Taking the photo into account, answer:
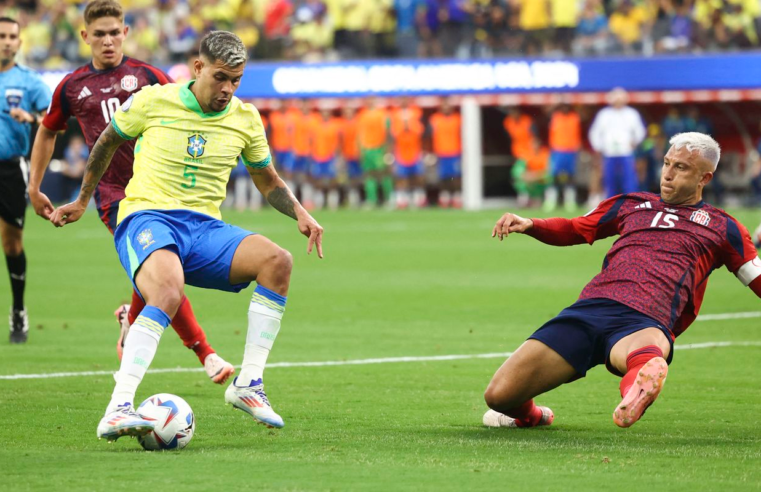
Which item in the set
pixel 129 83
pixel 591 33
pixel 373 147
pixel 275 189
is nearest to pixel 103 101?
pixel 129 83

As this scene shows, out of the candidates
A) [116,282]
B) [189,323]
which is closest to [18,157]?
[189,323]

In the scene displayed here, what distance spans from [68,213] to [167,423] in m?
1.57

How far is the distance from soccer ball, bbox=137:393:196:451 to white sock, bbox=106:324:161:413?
12cm

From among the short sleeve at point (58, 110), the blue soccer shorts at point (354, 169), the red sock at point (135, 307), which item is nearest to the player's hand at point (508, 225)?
the red sock at point (135, 307)

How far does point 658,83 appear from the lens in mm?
27234

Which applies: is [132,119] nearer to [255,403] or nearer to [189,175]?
[189,175]

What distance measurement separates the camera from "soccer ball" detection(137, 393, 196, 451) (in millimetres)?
5992

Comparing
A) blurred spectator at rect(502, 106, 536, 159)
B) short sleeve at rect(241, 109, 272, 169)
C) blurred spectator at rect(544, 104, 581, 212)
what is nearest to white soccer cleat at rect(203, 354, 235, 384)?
short sleeve at rect(241, 109, 272, 169)

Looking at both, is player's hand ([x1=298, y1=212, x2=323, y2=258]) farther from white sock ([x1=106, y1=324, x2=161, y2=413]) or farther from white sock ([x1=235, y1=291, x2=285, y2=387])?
white sock ([x1=106, y1=324, x2=161, y2=413])

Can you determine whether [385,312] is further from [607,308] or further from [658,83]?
[658,83]

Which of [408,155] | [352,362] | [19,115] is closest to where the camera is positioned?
[352,362]

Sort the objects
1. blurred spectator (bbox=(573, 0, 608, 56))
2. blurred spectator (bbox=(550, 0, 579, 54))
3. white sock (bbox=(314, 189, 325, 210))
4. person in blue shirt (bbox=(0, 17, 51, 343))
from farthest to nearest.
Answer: white sock (bbox=(314, 189, 325, 210)) < blurred spectator (bbox=(550, 0, 579, 54)) < blurred spectator (bbox=(573, 0, 608, 56)) < person in blue shirt (bbox=(0, 17, 51, 343))

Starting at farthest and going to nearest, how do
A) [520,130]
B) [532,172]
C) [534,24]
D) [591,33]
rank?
[532,172] → [520,130] → [534,24] → [591,33]

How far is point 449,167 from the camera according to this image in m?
30.2
